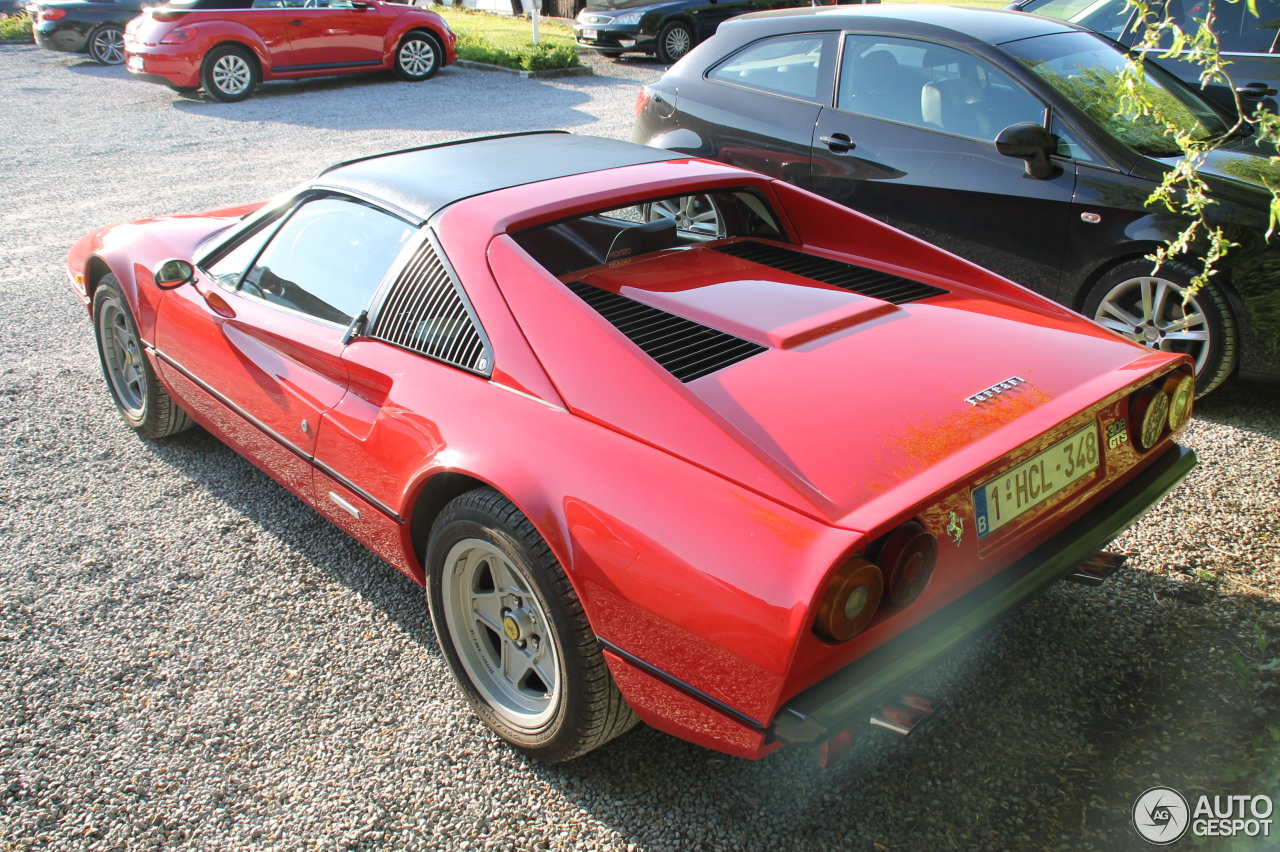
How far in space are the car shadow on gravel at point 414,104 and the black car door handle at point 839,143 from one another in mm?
6071

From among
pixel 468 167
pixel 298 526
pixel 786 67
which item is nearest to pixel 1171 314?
pixel 786 67

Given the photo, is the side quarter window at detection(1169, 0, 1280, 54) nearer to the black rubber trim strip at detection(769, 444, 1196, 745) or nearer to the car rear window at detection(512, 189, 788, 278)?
the car rear window at detection(512, 189, 788, 278)

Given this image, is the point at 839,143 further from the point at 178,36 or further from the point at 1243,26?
the point at 178,36

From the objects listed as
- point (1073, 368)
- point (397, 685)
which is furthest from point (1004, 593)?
point (397, 685)

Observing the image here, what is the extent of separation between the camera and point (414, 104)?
39.8 ft

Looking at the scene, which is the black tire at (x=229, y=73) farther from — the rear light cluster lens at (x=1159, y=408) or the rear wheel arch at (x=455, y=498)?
the rear light cluster lens at (x=1159, y=408)

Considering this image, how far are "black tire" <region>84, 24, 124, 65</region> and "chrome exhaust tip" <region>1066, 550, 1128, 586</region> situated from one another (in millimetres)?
17672

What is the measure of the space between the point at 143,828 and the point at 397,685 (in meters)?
0.71

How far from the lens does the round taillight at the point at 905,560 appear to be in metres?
1.91

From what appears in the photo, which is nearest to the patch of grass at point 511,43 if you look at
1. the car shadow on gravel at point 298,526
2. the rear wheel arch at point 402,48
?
the rear wheel arch at point 402,48

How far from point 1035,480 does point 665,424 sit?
2.87 ft

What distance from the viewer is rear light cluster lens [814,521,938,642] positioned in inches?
71.9

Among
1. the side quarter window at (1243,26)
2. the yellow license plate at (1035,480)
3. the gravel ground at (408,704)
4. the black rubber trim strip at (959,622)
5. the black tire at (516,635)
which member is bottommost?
the gravel ground at (408,704)

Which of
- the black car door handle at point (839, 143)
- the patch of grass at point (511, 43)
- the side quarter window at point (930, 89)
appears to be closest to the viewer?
the side quarter window at point (930, 89)
